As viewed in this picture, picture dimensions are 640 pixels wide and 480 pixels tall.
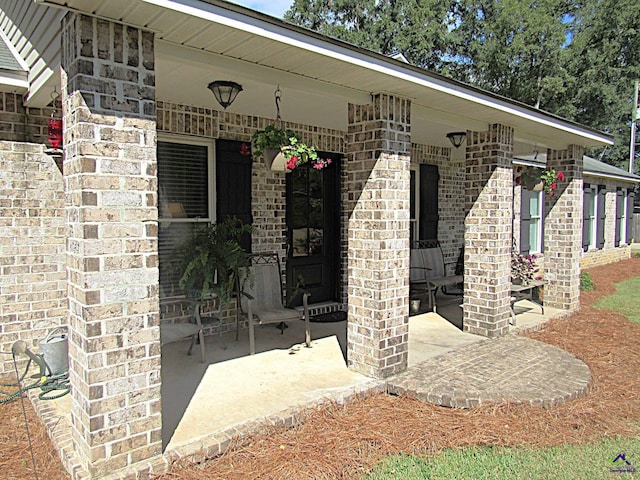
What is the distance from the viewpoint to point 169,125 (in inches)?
192

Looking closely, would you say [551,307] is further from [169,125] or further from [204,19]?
[204,19]

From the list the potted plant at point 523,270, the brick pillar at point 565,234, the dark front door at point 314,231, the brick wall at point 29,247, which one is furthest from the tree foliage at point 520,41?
the brick wall at point 29,247

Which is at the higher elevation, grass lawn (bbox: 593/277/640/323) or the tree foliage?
the tree foliage

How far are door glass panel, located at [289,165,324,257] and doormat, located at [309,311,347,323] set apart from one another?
2.85 feet

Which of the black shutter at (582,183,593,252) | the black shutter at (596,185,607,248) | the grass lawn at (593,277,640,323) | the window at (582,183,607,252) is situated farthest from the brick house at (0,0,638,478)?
the black shutter at (596,185,607,248)

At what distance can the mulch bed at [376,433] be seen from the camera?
2.84 meters

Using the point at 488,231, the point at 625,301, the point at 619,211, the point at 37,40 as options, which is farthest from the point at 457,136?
the point at 619,211

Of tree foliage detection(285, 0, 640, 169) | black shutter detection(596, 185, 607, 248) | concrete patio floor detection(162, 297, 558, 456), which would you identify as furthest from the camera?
tree foliage detection(285, 0, 640, 169)

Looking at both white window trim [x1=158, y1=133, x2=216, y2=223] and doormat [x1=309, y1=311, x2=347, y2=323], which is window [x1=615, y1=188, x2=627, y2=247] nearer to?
doormat [x1=309, y1=311, x2=347, y2=323]

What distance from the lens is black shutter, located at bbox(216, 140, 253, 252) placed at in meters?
5.31

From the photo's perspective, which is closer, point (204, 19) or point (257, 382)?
point (204, 19)

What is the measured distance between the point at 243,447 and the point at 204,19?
2.62 meters

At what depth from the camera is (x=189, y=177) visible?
5.22 meters

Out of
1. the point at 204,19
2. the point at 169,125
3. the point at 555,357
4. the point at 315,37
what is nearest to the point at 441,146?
the point at 555,357
